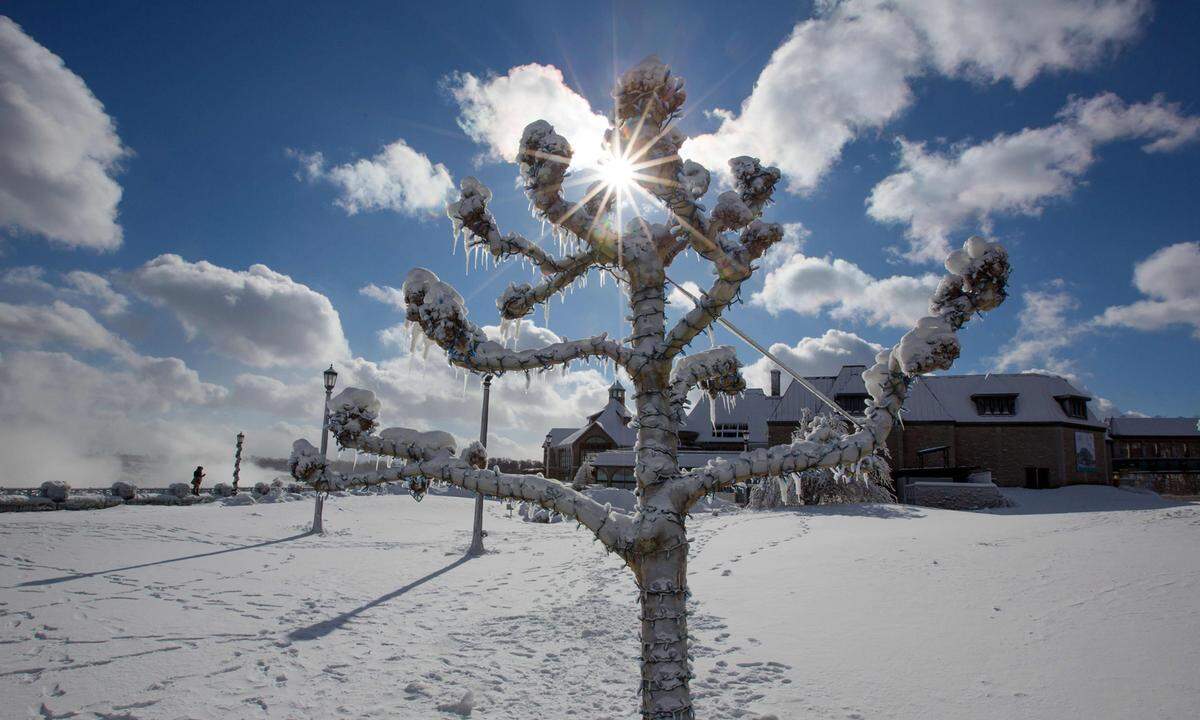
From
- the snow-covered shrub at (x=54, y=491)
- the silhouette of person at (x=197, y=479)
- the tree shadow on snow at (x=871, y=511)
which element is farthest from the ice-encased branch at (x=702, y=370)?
the silhouette of person at (x=197, y=479)

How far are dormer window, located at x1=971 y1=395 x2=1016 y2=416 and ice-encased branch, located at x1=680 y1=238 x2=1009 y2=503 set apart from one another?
126 ft

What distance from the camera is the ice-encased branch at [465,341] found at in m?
2.92

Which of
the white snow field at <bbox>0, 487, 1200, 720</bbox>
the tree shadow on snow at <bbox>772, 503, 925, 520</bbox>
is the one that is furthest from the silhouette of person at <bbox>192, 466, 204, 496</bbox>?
the tree shadow on snow at <bbox>772, 503, 925, 520</bbox>

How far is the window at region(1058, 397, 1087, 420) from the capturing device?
3388 centimetres

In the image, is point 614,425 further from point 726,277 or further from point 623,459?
point 726,277

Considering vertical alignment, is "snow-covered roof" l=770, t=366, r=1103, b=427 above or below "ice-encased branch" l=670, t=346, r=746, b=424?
above

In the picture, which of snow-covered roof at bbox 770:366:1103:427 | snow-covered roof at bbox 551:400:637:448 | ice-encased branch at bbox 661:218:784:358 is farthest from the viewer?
snow-covered roof at bbox 551:400:637:448

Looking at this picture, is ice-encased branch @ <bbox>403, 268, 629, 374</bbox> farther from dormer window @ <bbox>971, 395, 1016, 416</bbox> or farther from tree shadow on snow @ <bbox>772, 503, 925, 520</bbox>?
dormer window @ <bbox>971, 395, 1016, 416</bbox>

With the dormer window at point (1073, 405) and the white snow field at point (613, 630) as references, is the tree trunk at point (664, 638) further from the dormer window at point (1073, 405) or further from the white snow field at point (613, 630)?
the dormer window at point (1073, 405)

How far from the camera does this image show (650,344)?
10.1 ft

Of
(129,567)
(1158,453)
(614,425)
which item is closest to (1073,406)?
(1158,453)

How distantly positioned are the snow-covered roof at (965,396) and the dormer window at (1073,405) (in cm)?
21

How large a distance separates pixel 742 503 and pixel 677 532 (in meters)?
24.6

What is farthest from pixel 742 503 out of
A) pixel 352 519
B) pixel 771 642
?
pixel 771 642
